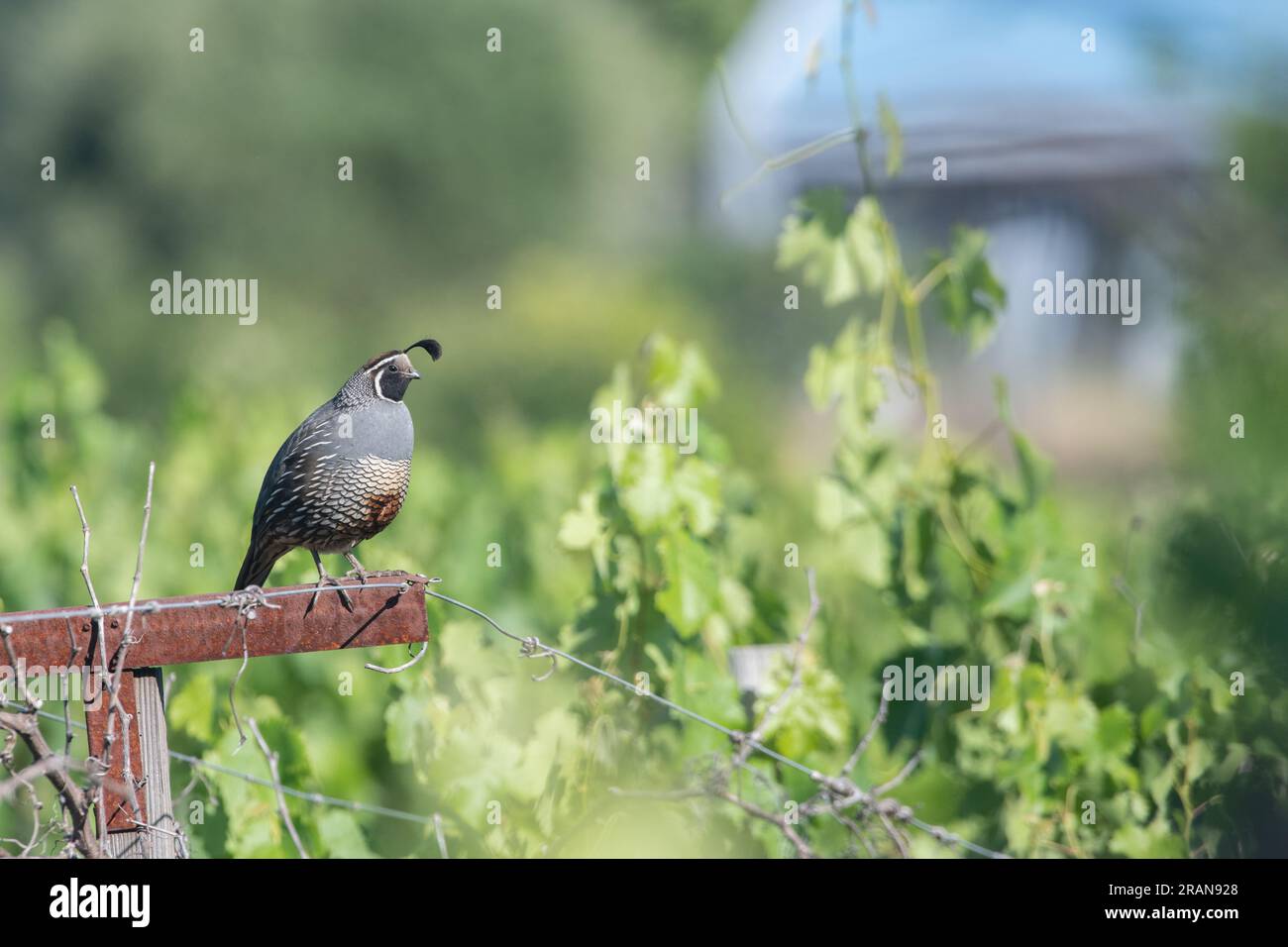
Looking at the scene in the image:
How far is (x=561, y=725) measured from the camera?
1.79 meters

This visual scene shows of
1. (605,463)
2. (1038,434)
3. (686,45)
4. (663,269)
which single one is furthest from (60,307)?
(605,463)

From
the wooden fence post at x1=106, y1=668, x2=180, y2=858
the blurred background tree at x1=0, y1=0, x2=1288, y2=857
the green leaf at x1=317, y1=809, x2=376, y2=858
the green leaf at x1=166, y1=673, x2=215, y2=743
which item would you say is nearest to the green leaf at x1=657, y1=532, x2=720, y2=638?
the blurred background tree at x1=0, y1=0, x2=1288, y2=857

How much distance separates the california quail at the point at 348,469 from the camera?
1.20 meters

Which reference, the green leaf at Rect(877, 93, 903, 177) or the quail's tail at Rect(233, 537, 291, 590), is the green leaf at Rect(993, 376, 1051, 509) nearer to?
the green leaf at Rect(877, 93, 903, 177)

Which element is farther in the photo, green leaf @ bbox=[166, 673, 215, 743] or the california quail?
green leaf @ bbox=[166, 673, 215, 743]

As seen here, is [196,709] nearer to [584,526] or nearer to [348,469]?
[584,526]

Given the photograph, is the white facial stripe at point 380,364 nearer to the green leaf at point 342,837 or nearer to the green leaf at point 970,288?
the green leaf at point 342,837

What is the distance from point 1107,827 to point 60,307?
834 centimetres

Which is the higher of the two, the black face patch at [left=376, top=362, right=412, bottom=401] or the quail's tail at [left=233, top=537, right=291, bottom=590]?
the black face patch at [left=376, top=362, right=412, bottom=401]

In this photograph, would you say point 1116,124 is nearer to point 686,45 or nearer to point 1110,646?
point 686,45

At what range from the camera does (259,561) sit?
1.28 m

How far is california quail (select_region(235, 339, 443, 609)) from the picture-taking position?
3.93 feet

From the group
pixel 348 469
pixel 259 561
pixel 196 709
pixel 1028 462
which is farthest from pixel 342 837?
pixel 1028 462

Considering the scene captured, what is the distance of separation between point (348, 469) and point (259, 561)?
148mm
